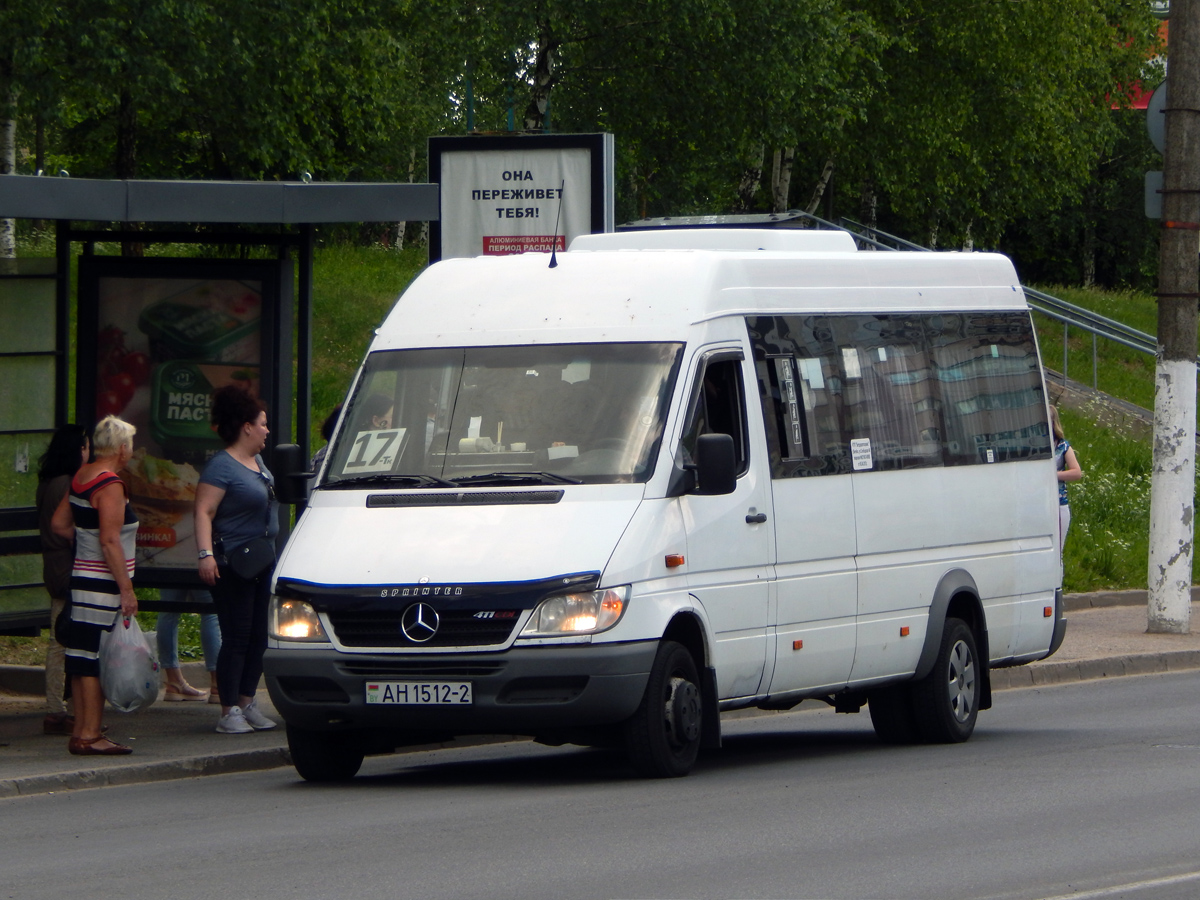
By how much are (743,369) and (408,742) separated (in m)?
2.53

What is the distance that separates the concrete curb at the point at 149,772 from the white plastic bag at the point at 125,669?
0.39m

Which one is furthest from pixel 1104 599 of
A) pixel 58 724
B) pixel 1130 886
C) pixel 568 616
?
pixel 1130 886

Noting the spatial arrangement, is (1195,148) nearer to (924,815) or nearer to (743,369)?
(743,369)

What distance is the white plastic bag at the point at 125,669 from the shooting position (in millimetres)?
10523

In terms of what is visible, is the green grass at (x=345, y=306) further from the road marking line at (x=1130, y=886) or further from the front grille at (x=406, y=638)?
the road marking line at (x=1130, y=886)

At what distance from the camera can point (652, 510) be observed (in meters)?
9.34

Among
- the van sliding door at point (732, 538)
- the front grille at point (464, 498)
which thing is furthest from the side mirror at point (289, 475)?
the van sliding door at point (732, 538)

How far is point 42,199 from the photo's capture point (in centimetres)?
1063

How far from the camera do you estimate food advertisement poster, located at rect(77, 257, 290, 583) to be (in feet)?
41.7

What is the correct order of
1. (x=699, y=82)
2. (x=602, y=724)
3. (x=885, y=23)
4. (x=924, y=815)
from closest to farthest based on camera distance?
(x=924, y=815) < (x=602, y=724) < (x=699, y=82) < (x=885, y=23)

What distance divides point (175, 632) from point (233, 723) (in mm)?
1592

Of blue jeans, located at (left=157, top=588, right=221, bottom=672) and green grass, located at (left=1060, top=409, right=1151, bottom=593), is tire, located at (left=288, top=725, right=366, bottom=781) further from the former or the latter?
green grass, located at (left=1060, top=409, right=1151, bottom=593)

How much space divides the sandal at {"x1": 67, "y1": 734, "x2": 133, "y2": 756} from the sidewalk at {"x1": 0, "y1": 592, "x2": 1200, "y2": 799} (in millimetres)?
38

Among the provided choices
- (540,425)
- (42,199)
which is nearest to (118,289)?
(42,199)
